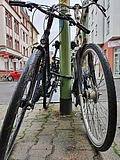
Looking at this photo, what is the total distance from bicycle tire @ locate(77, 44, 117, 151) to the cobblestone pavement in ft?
0.31

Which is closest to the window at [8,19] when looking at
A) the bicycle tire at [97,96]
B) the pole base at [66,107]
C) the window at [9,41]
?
the window at [9,41]

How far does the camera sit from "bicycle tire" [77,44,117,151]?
3.84 feet

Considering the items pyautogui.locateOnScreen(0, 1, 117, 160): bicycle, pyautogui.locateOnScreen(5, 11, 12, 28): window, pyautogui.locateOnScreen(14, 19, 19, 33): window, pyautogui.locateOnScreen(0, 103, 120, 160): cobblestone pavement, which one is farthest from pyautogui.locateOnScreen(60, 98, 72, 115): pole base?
pyautogui.locateOnScreen(14, 19, 19, 33): window

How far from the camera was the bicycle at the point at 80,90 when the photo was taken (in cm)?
101

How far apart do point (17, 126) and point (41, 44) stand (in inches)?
22.2

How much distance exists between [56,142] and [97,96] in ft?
1.69

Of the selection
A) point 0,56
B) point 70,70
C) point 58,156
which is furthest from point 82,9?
point 0,56

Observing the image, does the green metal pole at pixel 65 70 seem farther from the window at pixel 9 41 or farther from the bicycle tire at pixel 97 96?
the window at pixel 9 41

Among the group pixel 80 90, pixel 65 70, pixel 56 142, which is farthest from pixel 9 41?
pixel 56 142

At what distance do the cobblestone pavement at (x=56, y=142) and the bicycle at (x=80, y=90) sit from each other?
4.0 inches

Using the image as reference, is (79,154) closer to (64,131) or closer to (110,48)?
(64,131)

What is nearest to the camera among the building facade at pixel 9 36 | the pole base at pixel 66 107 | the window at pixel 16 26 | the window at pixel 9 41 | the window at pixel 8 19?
the pole base at pixel 66 107

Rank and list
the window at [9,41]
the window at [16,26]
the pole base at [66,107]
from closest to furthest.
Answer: the pole base at [66,107]
the window at [9,41]
the window at [16,26]

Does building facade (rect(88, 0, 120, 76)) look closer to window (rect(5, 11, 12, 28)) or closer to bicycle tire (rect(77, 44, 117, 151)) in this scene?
window (rect(5, 11, 12, 28))
